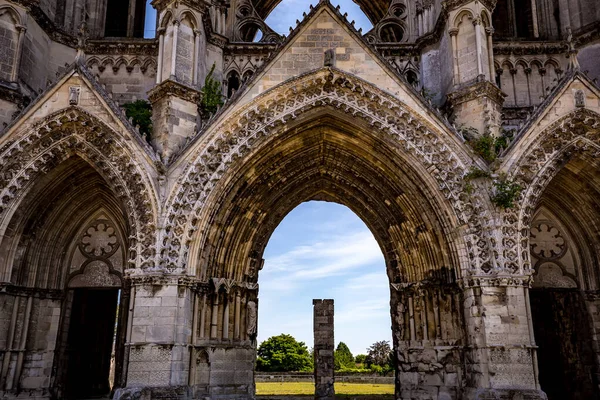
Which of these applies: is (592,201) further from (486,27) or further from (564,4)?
(564,4)

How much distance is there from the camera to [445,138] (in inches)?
496

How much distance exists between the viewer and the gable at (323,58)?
13.0 metres

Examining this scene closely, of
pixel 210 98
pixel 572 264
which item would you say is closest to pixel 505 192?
pixel 572 264

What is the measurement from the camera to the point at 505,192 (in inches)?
470

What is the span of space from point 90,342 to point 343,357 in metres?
34.5

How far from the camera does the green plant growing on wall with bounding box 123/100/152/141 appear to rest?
44.7ft

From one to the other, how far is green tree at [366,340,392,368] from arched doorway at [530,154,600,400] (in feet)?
86.7

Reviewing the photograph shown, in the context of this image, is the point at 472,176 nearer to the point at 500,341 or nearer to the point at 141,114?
the point at 500,341

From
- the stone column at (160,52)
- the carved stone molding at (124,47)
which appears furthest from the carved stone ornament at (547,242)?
the carved stone molding at (124,47)

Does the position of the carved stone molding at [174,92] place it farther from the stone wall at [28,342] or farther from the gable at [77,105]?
the stone wall at [28,342]

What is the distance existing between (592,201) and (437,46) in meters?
5.59

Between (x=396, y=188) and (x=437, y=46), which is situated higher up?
(x=437, y=46)

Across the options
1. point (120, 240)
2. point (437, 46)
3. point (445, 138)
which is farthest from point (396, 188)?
point (120, 240)

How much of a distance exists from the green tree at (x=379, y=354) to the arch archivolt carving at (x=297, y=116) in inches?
1178
